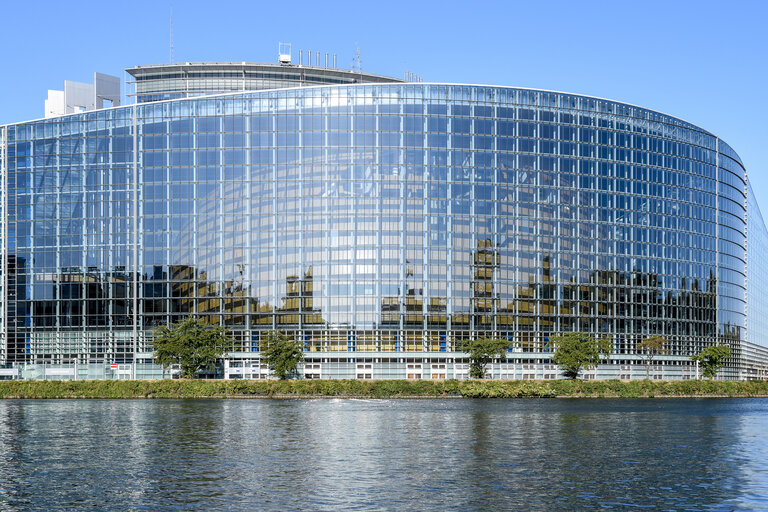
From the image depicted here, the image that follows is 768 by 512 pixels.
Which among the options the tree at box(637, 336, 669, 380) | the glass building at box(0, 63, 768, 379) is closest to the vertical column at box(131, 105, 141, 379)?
the glass building at box(0, 63, 768, 379)

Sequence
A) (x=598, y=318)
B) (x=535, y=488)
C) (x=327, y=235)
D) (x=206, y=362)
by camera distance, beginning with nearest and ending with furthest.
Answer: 1. (x=535, y=488)
2. (x=206, y=362)
3. (x=327, y=235)
4. (x=598, y=318)

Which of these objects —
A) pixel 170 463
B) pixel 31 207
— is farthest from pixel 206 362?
pixel 170 463

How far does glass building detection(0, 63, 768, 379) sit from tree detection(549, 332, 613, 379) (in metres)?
11.0

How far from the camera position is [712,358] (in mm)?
175750

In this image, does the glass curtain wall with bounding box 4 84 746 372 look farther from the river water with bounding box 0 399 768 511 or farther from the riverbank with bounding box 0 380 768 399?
the river water with bounding box 0 399 768 511

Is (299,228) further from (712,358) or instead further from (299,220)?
(712,358)

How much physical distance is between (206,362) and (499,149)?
61619 mm

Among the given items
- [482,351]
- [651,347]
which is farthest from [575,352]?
[651,347]

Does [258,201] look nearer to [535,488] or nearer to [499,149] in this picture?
[499,149]

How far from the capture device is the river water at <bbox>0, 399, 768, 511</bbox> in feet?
136

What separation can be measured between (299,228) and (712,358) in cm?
8012

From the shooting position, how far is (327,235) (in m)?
161

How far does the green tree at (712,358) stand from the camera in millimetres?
174875

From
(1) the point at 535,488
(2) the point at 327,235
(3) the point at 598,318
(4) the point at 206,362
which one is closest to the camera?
(1) the point at 535,488
